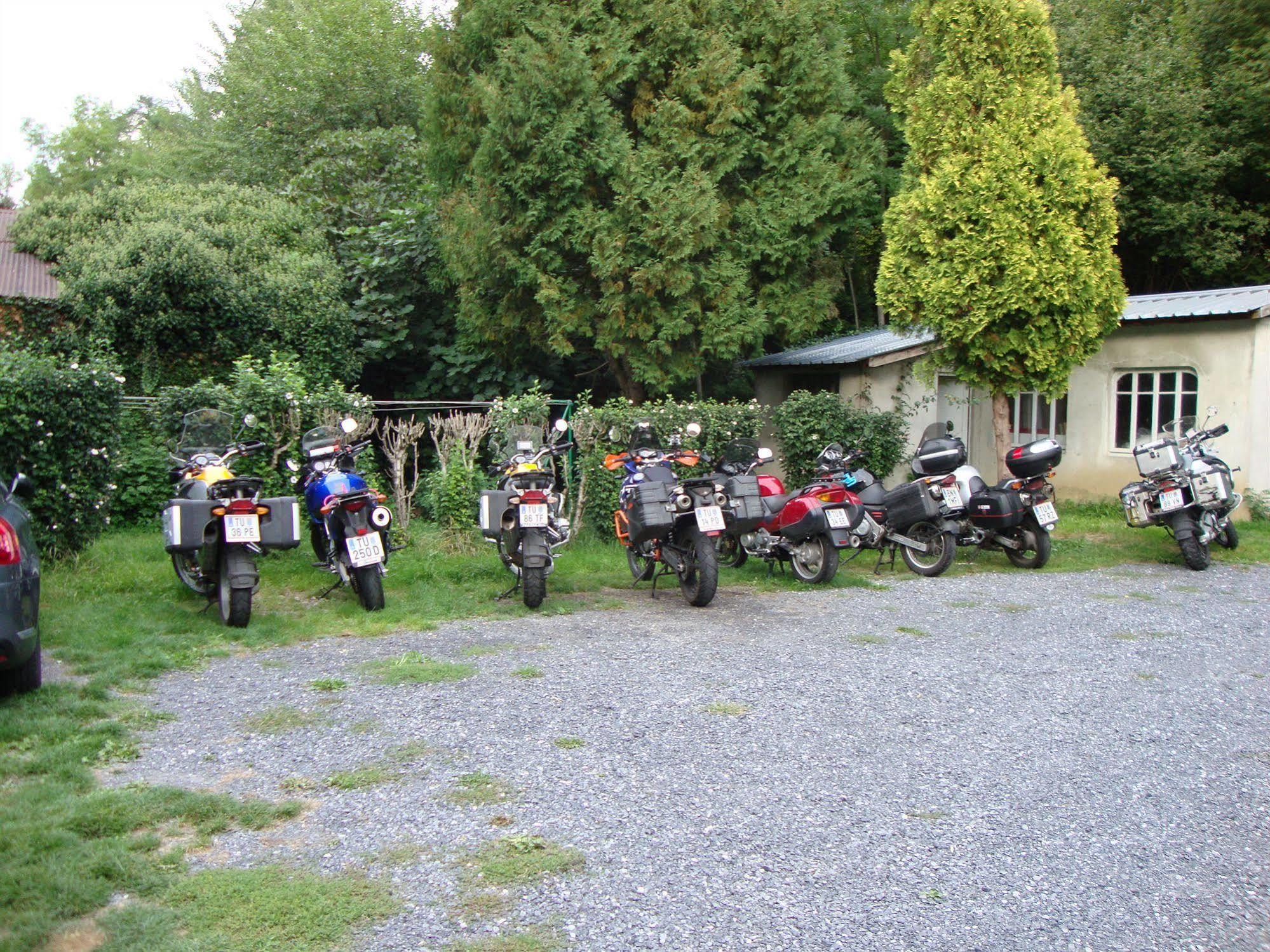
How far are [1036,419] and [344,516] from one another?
1251cm

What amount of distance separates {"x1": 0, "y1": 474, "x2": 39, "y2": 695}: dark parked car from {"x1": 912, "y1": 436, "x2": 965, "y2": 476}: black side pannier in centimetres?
789

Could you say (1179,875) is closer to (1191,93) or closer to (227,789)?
(227,789)

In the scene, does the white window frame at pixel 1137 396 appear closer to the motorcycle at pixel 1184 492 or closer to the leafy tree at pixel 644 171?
the motorcycle at pixel 1184 492

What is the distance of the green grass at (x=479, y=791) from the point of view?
417 cm

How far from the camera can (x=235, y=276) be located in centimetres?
1409

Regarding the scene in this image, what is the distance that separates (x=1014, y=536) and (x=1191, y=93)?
12.3 metres

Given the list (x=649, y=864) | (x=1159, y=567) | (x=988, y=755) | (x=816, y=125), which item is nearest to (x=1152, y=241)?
(x=816, y=125)

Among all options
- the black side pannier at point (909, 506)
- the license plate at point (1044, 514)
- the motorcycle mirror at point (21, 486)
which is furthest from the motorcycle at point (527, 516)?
the license plate at point (1044, 514)

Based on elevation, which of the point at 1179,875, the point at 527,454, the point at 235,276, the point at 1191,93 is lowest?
the point at 1179,875

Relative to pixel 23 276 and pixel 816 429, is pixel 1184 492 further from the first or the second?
pixel 23 276

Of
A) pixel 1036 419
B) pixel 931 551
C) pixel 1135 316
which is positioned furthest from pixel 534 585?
pixel 1036 419

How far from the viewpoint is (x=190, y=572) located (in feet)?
26.0

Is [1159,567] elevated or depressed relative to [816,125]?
depressed

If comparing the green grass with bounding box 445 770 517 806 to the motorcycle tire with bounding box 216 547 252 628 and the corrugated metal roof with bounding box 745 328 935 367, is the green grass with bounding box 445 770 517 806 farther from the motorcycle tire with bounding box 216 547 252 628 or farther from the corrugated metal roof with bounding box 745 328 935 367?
the corrugated metal roof with bounding box 745 328 935 367
